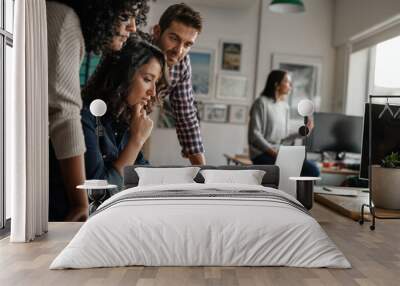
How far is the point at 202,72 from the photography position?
6102mm

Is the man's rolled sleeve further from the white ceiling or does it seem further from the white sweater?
the white sweater

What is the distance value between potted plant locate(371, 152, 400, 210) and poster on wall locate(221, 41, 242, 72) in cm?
253

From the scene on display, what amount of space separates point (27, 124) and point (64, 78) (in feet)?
3.64

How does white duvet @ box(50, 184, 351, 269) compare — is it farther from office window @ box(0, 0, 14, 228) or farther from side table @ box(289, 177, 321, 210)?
office window @ box(0, 0, 14, 228)

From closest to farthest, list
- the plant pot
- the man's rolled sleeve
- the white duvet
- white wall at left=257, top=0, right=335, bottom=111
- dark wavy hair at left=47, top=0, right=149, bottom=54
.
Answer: the white duvet → the plant pot → dark wavy hair at left=47, top=0, right=149, bottom=54 → the man's rolled sleeve → white wall at left=257, top=0, right=335, bottom=111

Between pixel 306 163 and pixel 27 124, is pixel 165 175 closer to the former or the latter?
pixel 27 124

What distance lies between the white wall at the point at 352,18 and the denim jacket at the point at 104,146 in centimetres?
326

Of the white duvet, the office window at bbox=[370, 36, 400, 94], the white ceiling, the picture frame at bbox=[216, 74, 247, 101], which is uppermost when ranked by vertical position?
the white ceiling

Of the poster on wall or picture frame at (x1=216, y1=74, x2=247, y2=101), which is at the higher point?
the poster on wall

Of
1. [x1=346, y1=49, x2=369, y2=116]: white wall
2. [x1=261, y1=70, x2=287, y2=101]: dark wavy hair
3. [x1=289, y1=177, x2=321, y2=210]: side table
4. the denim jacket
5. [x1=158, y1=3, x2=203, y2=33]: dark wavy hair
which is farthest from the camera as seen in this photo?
[x1=346, y1=49, x2=369, y2=116]: white wall

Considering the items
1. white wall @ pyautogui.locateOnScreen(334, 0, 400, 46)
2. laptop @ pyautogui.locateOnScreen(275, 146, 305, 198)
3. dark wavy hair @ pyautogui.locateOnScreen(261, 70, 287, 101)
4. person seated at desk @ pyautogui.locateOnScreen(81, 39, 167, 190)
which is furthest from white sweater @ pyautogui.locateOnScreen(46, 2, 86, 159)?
white wall @ pyautogui.locateOnScreen(334, 0, 400, 46)

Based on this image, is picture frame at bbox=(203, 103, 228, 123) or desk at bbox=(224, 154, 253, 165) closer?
desk at bbox=(224, 154, 253, 165)

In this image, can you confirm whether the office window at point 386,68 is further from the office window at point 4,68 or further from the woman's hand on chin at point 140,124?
the office window at point 4,68

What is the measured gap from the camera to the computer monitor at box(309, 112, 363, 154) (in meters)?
6.22
